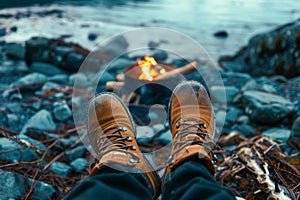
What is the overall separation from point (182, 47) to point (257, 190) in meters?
5.09

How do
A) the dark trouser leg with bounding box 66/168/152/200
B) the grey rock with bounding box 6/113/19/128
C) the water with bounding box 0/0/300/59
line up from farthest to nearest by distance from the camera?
the water with bounding box 0/0/300/59 < the grey rock with bounding box 6/113/19/128 < the dark trouser leg with bounding box 66/168/152/200

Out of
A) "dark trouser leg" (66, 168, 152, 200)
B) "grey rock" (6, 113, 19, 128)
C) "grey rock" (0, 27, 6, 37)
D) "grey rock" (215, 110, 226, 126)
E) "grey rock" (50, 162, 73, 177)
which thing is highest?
"dark trouser leg" (66, 168, 152, 200)

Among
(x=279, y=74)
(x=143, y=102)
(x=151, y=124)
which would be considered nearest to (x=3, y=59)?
(x=143, y=102)

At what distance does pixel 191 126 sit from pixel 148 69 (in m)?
1.42

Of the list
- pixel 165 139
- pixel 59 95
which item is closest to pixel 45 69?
pixel 59 95

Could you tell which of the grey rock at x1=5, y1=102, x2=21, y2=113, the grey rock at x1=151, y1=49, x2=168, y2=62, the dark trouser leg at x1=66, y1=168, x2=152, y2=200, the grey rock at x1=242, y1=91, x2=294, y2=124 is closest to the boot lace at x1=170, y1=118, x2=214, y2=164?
the dark trouser leg at x1=66, y1=168, x2=152, y2=200

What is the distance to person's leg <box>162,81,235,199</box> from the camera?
1.42 meters

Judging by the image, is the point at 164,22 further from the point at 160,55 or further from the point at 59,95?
the point at 59,95

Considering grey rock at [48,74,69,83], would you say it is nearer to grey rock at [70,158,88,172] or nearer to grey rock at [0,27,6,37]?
grey rock at [70,158,88,172]

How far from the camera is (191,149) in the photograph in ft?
5.73

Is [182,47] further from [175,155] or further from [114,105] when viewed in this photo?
[175,155]

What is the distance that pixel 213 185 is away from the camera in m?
1.42

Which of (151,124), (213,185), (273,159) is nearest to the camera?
(213,185)

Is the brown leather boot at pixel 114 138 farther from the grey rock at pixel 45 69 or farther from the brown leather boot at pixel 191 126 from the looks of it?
the grey rock at pixel 45 69
